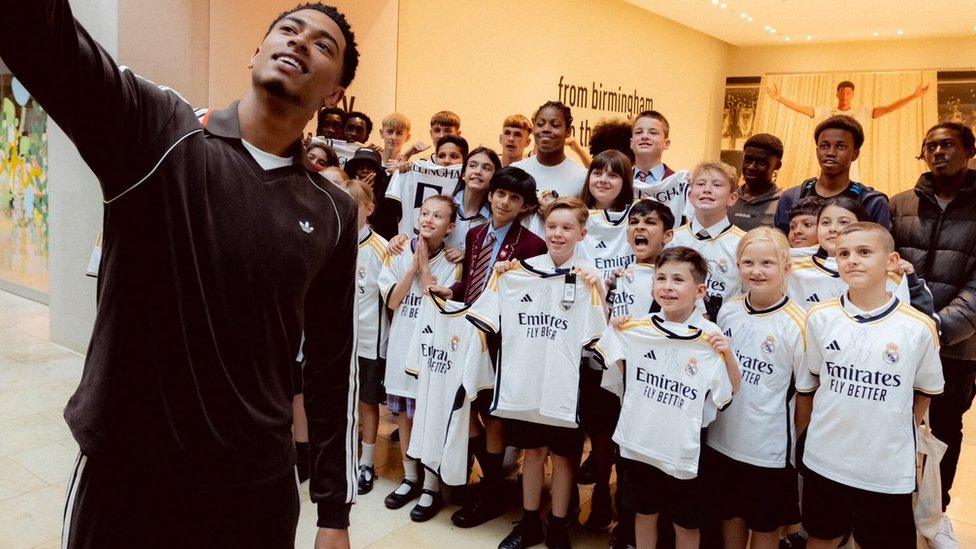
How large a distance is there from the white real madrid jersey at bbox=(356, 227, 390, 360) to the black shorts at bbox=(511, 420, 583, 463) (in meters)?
0.99

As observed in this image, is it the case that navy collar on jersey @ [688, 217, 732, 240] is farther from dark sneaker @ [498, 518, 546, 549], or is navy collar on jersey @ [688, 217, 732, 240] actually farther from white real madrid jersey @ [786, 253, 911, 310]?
dark sneaker @ [498, 518, 546, 549]

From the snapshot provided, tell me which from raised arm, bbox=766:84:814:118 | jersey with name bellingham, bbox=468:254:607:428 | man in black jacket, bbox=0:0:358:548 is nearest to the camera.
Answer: man in black jacket, bbox=0:0:358:548

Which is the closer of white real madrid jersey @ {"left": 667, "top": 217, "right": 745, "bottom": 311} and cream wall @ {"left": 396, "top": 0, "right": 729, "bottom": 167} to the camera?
white real madrid jersey @ {"left": 667, "top": 217, "right": 745, "bottom": 311}

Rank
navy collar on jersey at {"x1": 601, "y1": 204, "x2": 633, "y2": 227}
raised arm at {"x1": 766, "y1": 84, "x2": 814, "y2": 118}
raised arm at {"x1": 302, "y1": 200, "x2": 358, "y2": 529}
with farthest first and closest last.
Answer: raised arm at {"x1": 766, "y1": 84, "x2": 814, "y2": 118}
navy collar on jersey at {"x1": 601, "y1": 204, "x2": 633, "y2": 227}
raised arm at {"x1": 302, "y1": 200, "x2": 358, "y2": 529}

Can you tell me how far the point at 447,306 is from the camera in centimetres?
341

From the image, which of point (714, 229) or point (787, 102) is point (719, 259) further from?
point (787, 102)

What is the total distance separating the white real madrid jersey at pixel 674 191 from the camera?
11.7 feet

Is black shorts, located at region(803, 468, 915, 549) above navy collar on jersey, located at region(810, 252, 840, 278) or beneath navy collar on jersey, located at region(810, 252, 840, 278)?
beneath

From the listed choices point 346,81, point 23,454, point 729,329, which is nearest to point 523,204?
point 729,329

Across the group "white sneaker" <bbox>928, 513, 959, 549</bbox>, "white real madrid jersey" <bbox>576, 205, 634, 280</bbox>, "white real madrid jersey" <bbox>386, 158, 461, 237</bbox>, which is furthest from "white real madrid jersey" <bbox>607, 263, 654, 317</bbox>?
"white sneaker" <bbox>928, 513, 959, 549</bbox>

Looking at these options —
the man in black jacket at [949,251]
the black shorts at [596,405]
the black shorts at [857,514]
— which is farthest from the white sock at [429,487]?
the man in black jacket at [949,251]

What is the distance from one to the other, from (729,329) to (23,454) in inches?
148

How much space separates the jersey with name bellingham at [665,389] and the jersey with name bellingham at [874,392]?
36cm

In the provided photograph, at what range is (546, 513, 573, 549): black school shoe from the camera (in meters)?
3.11
